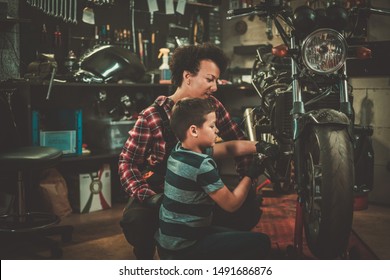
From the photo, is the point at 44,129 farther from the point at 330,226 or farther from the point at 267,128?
the point at 330,226

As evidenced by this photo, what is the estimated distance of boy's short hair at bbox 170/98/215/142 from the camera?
5.95ft

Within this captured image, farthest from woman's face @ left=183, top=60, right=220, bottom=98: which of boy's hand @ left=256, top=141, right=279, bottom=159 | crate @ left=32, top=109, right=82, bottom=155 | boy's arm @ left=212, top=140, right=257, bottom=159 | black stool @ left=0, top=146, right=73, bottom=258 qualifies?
crate @ left=32, top=109, right=82, bottom=155

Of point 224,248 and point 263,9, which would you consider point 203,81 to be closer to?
point 263,9

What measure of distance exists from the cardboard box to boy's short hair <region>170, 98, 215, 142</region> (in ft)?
6.12

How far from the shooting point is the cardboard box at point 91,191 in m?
3.57

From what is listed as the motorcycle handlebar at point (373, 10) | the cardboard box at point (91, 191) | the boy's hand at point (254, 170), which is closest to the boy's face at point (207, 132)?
the boy's hand at point (254, 170)

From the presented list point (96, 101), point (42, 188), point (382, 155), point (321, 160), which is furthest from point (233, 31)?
point (321, 160)

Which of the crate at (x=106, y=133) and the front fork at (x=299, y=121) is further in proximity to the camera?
the crate at (x=106, y=133)

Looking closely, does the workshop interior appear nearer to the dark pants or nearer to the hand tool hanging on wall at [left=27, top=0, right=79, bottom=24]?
the hand tool hanging on wall at [left=27, top=0, right=79, bottom=24]

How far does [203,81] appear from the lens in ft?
7.28

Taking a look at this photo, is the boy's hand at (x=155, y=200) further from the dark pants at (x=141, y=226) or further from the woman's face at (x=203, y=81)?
the woman's face at (x=203, y=81)

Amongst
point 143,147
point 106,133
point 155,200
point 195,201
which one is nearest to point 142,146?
point 143,147

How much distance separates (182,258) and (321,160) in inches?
23.1

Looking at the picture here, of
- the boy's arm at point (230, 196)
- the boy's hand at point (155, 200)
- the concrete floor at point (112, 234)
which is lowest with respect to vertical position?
the concrete floor at point (112, 234)
